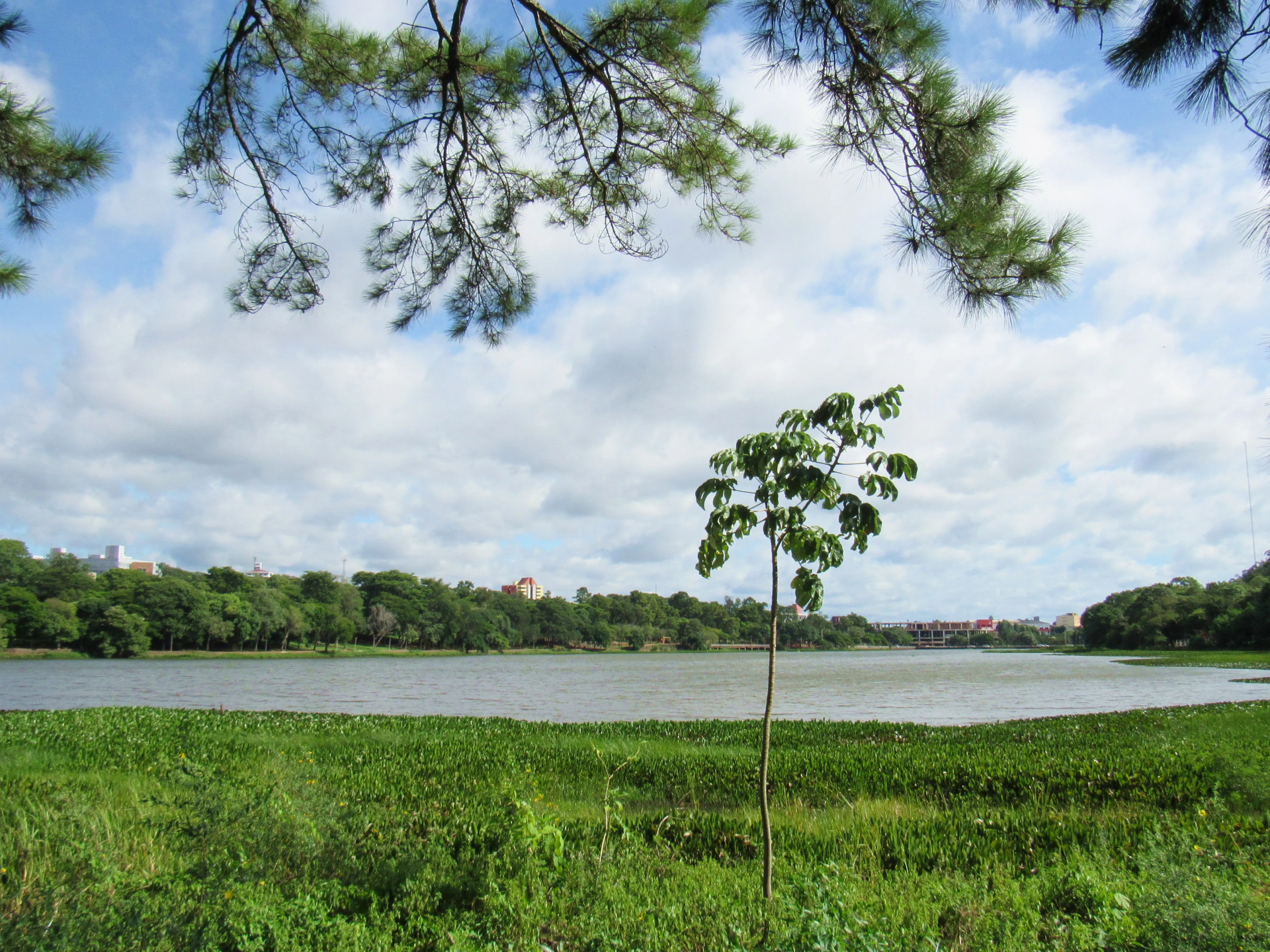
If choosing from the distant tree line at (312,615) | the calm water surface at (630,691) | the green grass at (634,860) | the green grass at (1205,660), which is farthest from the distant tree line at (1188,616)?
the green grass at (634,860)

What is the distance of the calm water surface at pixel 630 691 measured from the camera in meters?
24.4

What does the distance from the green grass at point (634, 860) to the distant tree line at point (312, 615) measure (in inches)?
1557

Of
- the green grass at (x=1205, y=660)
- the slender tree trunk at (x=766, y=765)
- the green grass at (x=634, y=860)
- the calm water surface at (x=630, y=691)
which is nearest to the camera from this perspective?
the green grass at (x=634, y=860)

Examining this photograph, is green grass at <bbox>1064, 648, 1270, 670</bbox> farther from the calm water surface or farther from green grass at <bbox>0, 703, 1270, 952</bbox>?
green grass at <bbox>0, 703, 1270, 952</bbox>

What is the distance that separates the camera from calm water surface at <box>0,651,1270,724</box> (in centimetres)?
2438

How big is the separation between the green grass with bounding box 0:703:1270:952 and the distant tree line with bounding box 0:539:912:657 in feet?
130

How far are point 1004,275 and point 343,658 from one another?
290 ft

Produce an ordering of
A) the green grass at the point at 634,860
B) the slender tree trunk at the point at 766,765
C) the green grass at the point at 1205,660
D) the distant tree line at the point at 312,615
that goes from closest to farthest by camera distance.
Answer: the green grass at the point at 634,860, the slender tree trunk at the point at 766,765, the green grass at the point at 1205,660, the distant tree line at the point at 312,615

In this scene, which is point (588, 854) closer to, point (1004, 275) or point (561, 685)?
point (1004, 275)

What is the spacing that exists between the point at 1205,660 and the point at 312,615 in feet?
308

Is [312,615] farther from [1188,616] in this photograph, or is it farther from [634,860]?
[1188,616]

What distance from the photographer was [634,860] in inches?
170

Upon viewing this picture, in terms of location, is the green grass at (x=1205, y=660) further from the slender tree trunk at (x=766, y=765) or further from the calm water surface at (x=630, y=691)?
the slender tree trunk at (x=766, y=765)

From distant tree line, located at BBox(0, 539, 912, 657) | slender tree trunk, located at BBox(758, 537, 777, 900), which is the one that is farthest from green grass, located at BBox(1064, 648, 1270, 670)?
slender tree trunk, located at BBox(758, 537, 777, 900)
